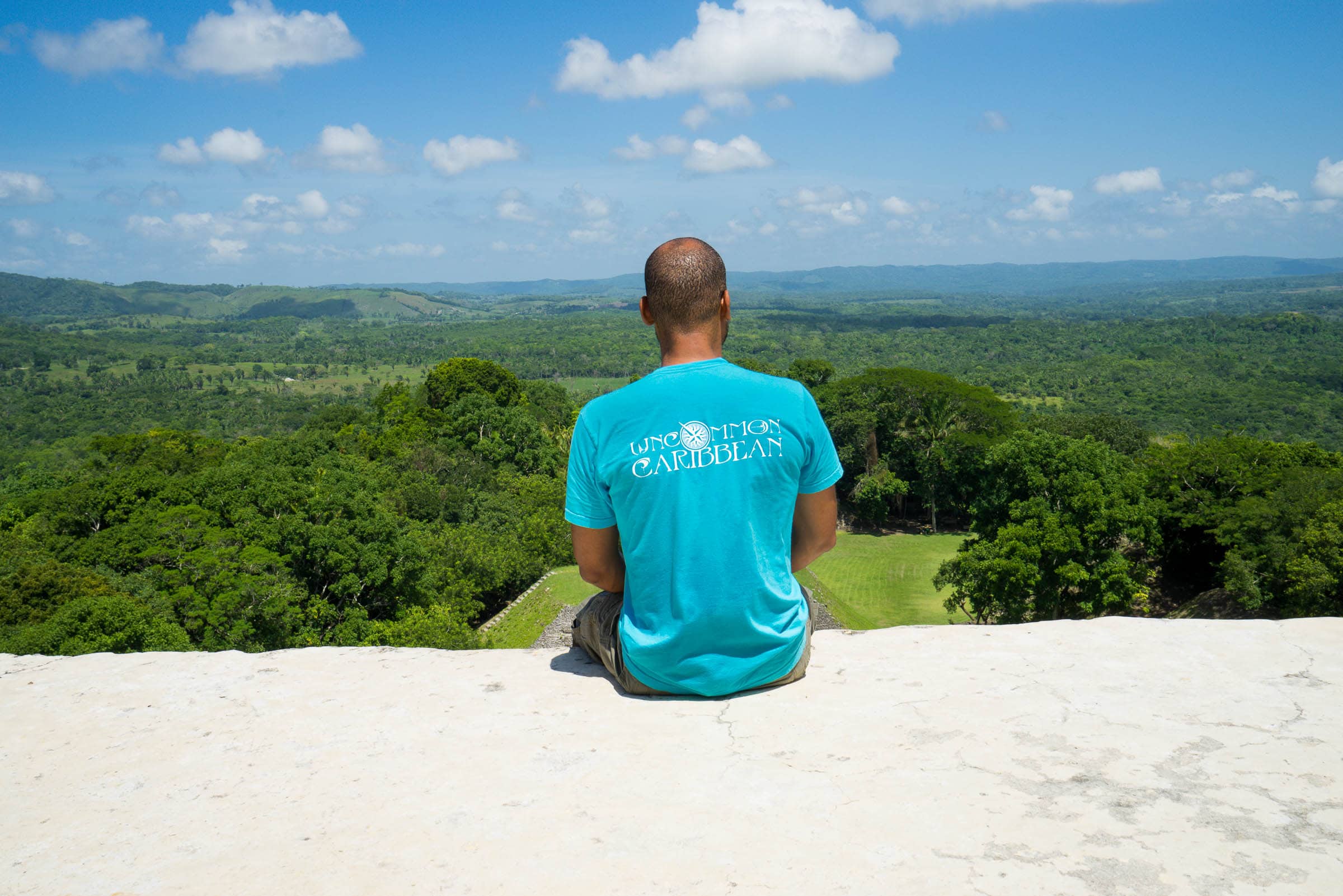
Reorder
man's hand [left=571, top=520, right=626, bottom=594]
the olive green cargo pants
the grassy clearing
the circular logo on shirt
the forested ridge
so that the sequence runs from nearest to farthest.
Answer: the circular logo on shirt
man's hand [left=571, top=520, right=626, bottom=594]
the olive green cargo pants
the forested ridge
the grassy clearing

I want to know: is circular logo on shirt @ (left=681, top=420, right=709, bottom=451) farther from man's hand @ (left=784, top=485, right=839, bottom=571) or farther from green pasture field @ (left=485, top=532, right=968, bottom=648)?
green pasture field @ (left=485, top=532, right=968, bottom=648)

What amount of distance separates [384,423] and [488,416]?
29.0 feet

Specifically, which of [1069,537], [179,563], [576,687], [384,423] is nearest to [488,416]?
[384,423]

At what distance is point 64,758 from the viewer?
12.3 feet

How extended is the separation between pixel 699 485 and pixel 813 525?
693 millimetres

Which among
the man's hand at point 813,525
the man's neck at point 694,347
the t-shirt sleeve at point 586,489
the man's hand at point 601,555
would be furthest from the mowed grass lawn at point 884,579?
the man's neck at point 694,347

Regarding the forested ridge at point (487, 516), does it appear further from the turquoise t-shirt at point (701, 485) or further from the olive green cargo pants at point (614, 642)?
the turquoise t-shirt at point (701, 485)

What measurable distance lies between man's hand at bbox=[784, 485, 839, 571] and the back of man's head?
0.94 m

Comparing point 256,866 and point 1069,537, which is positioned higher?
point 256,866

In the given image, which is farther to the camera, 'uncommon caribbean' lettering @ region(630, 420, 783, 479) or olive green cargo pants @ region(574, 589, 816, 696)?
olive green cargo pants @ region(574, 589, 816, 696)

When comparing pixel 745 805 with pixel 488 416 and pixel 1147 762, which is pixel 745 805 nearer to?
pixel 1147 762

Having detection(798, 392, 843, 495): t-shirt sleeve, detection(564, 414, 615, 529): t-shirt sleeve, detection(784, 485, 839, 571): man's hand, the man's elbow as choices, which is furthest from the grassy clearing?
detection(798, 392, 843, 495): t-shirt sleeve

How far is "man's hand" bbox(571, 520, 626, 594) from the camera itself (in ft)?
12.2

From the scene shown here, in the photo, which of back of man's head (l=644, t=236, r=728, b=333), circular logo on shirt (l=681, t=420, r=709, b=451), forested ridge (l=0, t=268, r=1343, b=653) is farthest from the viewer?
forested ridge (l=0, t=268, r=1343, b=653)
